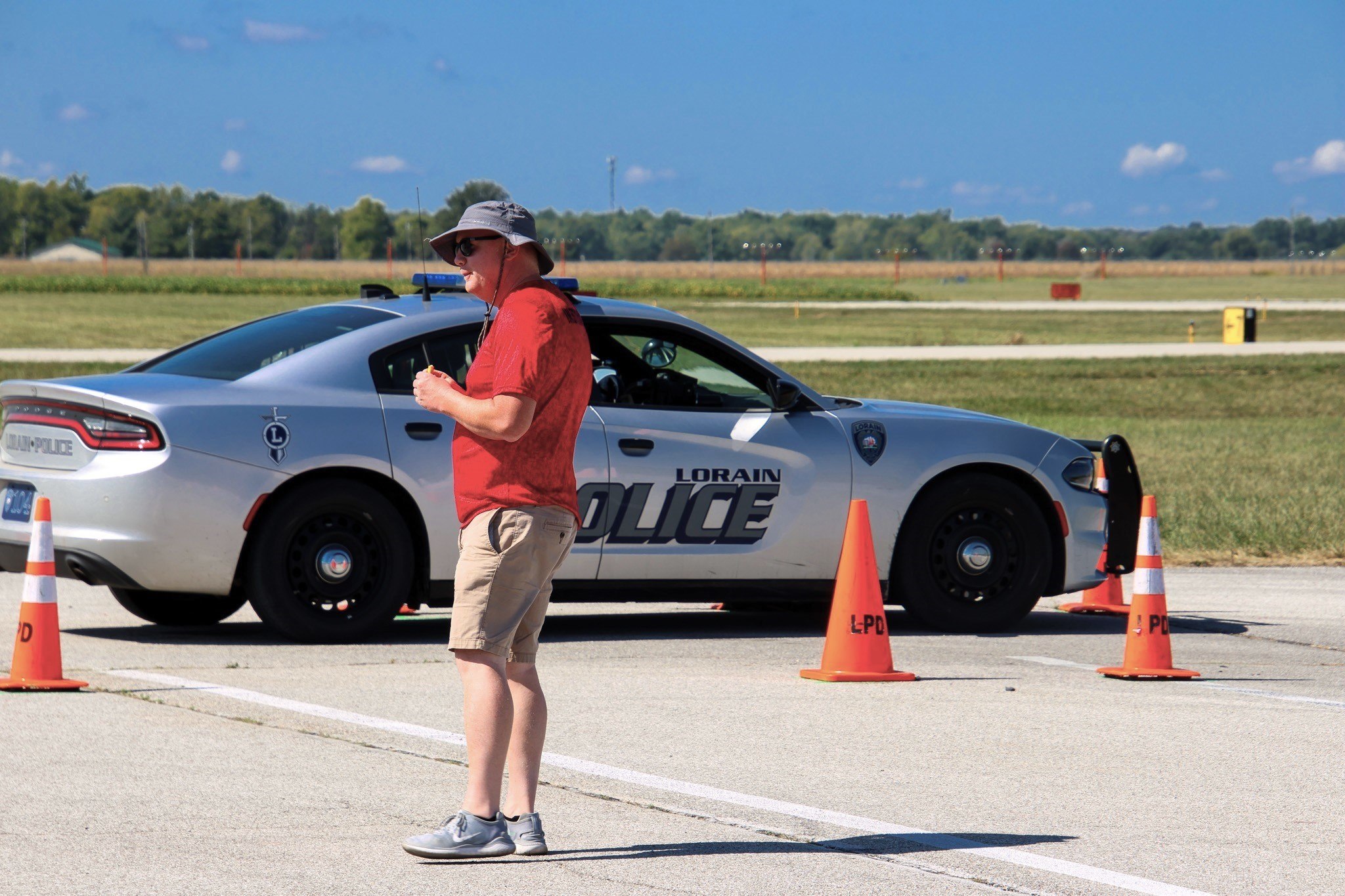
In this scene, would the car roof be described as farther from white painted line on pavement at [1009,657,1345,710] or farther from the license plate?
white painted line on pavement at [1009,657,1345,710]

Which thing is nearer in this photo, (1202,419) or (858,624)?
(858,624)

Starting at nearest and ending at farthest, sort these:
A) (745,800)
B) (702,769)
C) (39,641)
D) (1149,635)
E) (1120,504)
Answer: (745,800) → (702,769) → (39,641) → (1149,635) → (1120,504)

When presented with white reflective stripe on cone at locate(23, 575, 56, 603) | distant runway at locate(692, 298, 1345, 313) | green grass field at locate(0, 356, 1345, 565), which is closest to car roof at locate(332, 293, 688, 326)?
white reflective stripe on cone at locate(23, 575, 56, 603)

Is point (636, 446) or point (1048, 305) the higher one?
point (1048, 305)

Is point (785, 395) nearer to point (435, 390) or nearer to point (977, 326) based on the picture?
point (435, 390)

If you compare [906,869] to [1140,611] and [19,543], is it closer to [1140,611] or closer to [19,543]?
[1140,611]

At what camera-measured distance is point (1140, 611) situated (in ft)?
25.8

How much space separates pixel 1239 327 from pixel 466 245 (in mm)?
38786

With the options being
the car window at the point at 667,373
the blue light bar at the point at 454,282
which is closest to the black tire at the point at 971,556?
the car window at the point at 667,373

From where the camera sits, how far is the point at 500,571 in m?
4.69

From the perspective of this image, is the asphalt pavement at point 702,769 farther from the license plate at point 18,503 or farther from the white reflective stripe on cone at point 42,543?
the license plate at point 18,503

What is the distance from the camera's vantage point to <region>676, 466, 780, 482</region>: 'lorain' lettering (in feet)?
28.2

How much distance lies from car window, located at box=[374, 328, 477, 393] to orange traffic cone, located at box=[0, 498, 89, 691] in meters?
1.76

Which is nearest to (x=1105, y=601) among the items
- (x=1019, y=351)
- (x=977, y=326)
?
(x=1019, y=351)
